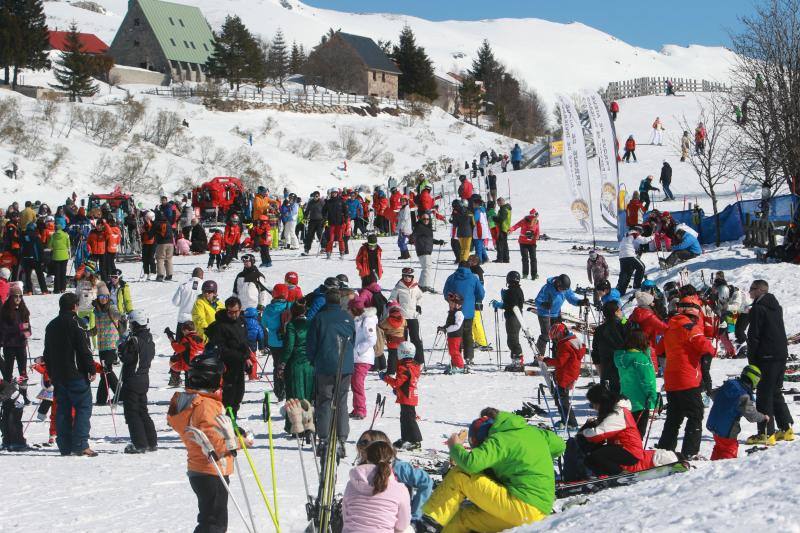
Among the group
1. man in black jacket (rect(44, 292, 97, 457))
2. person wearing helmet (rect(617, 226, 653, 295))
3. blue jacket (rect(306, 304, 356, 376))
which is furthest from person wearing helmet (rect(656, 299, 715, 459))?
person wearing helmet (rect(617, 226, 653, 295))

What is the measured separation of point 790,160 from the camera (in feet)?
82.0

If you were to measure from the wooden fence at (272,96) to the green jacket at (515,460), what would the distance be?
2320 inches

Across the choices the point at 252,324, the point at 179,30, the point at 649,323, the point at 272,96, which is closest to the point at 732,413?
the point at 649,323

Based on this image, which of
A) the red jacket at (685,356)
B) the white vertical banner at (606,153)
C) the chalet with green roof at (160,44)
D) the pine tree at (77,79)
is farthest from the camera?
the chalet with green roof at (160,44)

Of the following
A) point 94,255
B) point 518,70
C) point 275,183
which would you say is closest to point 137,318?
point 94,255

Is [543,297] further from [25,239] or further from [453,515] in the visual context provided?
[25,239]

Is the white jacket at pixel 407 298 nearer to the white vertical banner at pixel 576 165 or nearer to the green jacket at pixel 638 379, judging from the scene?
the green jacket at pixel 638 379

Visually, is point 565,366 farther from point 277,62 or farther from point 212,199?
point 277,62

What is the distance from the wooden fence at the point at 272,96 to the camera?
208ft

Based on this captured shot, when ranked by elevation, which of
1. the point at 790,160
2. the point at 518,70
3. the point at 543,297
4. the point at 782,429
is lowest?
the point at 782,429

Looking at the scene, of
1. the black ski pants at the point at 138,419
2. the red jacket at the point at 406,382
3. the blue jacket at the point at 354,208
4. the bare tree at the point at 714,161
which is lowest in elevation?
the black ski pants at the point at 138,419

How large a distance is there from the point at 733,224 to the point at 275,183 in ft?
99.6

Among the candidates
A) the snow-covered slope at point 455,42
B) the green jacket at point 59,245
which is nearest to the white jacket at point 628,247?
the green jacket at point 59,245

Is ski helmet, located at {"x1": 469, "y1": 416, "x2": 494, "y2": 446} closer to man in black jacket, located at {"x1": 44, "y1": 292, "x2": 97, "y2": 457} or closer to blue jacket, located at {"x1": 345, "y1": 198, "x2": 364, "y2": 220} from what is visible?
man in black jacket, located at {"x1": 44, "y1": 292, "x2": 97, "y2": 457}
